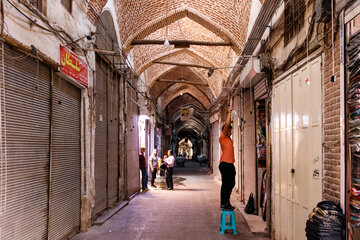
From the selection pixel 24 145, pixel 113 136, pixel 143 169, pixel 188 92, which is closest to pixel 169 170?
pixel 143 169

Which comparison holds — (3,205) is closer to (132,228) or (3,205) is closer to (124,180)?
(132,228)

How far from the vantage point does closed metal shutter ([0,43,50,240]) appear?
12.5 ft

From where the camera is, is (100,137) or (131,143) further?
(131,143)

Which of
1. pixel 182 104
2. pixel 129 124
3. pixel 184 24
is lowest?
pixel 129 124

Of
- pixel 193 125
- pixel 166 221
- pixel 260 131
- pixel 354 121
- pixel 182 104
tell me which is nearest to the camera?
pixel 354 121

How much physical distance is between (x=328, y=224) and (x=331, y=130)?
3.37 feet

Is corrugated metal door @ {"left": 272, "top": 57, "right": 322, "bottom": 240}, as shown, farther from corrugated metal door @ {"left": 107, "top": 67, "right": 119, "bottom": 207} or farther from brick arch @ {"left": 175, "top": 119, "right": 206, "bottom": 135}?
brick arch @ {"left": 175, "top": 119, "right": 206, "bottom": 135}

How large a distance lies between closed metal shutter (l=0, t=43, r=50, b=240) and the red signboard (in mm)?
372

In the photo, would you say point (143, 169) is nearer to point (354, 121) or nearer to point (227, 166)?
point (227, 166)

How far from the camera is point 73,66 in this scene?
5.76 m

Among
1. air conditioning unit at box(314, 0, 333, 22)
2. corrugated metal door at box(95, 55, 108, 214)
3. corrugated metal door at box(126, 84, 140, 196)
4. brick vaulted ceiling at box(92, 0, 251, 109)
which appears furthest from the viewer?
corrugated metal door at box(126, 84, 140, 196)

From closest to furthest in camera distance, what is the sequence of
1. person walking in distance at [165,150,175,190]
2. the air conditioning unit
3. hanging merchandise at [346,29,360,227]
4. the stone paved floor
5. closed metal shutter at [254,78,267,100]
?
hanging merchandise at [346,29,360,227] → the air conditioning unit → the stone paved floor → closed metal shutter at [254,78,267,100] → person walking in distance at [165,150,175,190]

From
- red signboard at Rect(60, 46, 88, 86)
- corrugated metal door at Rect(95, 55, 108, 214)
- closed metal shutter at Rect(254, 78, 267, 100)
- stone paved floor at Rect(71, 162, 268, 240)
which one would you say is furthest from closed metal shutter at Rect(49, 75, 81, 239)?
closed metal shutter at Rect(254, 78, 267, 100)

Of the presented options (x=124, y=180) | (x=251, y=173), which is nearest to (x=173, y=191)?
(x=124, y=180)
